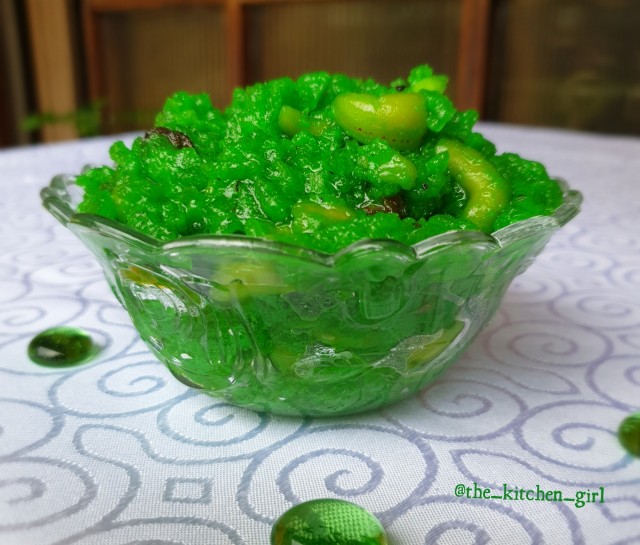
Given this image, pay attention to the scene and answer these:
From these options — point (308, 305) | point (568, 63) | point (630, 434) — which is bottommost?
point (630, 434)

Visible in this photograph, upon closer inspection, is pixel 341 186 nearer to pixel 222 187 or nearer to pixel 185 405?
pixel 222 187

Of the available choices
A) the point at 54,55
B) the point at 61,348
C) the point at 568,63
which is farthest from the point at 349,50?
the point at 61,348

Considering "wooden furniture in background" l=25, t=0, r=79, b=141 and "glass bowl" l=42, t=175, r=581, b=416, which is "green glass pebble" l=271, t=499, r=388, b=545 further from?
"wooden furniture in background" l=25, t=0, r=79, b=141

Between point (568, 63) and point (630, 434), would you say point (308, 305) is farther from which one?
point (568, 63)

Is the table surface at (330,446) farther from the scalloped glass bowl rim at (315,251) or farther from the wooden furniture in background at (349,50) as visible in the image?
the wooden furniture in background at (349,50)

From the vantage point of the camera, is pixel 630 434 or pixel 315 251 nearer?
pixel 315 251

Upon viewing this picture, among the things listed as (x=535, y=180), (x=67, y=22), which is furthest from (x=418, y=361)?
(x=67, y=22)

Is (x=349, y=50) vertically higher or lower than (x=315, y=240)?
higher
